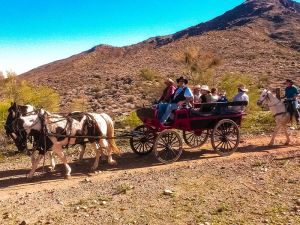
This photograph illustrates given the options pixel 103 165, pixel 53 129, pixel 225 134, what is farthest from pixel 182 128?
pixel 53 129

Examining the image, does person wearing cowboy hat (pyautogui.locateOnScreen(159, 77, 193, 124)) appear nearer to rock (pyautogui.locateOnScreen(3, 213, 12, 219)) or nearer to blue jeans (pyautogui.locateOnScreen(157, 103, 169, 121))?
blue jeans (pyautogui.locateOnScreen(157, 103, 169, 121))

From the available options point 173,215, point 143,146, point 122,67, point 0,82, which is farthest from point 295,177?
point 122,67

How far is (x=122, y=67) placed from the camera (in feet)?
201

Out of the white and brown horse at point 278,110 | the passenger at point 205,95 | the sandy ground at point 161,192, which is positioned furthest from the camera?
the white and brown horse at point 278,110

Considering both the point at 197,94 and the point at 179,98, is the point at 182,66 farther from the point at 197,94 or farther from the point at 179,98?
the point at 179,98

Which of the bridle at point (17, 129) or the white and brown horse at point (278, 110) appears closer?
the bridle at point (17, 129)

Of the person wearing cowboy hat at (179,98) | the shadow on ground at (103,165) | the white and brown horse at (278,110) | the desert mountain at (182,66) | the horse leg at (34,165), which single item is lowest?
the shadow on ground at (103,165)

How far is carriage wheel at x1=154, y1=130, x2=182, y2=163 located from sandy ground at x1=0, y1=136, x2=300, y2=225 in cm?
25

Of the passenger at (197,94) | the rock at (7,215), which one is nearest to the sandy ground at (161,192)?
the rock at (7,215)

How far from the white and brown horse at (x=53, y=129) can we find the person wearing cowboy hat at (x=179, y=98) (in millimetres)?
1576

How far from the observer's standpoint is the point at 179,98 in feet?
40.0

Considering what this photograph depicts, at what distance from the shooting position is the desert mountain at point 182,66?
133ft

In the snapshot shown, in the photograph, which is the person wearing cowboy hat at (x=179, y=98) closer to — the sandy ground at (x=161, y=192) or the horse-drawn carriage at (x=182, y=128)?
the horse-drawn carriage at (x=182, y=128)

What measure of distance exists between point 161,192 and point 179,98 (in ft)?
12.3
